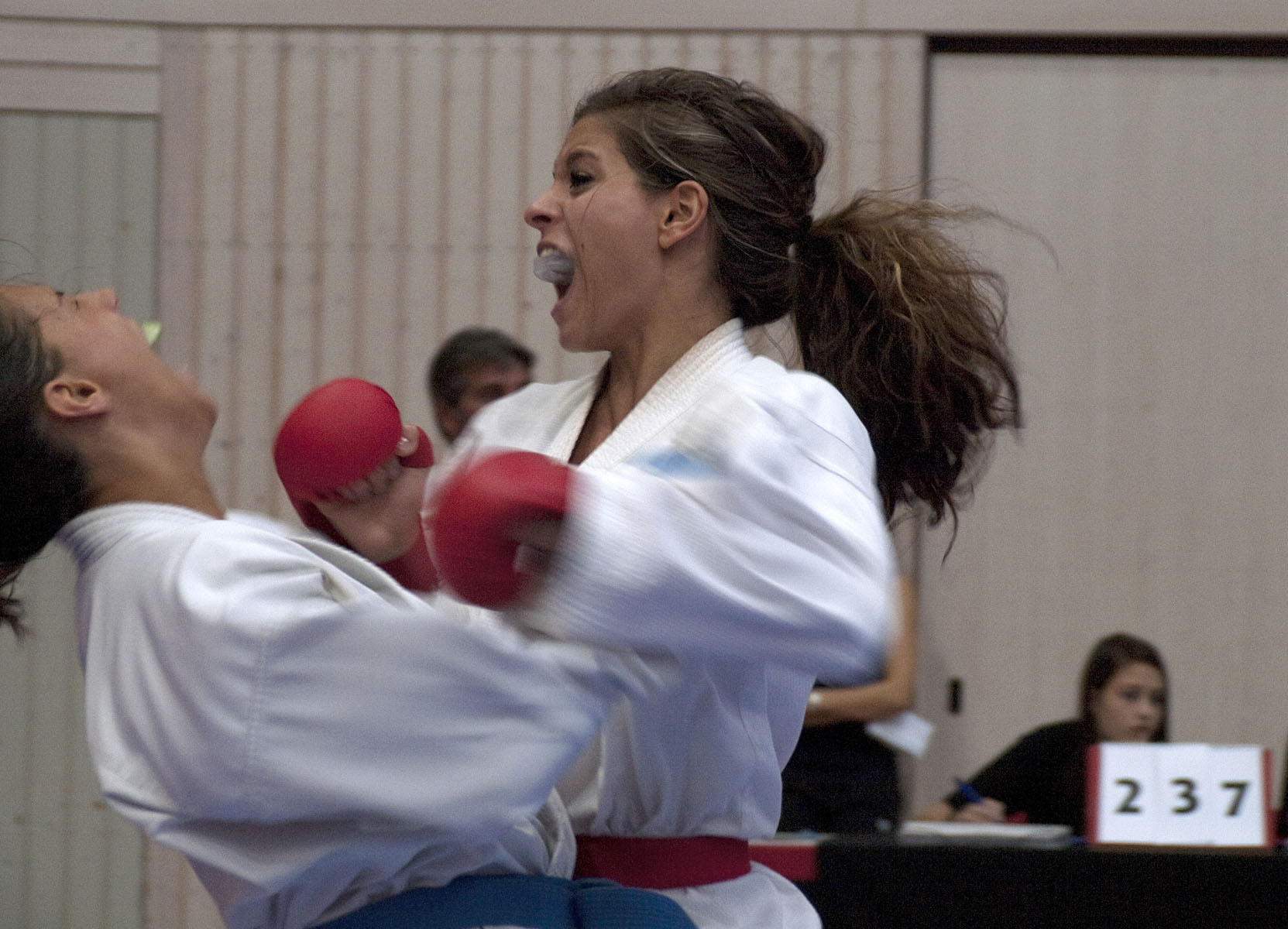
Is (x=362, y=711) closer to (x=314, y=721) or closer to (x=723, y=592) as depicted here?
(x=314, y=721)

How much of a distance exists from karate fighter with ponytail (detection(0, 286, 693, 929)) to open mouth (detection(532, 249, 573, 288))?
38cm

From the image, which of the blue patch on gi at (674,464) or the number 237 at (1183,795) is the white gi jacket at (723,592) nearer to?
the blue patch on gi at (674,464)

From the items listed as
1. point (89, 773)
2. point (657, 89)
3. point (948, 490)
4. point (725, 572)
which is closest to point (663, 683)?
point (725, 572)

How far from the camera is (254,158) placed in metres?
3.91

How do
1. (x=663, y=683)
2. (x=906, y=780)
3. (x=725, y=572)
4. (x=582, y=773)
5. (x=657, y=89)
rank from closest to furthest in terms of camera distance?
1. (x=725, y=572)
2. (x=663, y=683)
3. (x=582, y=773)
4. (x=657, y=89)
5. (x=906, y=780)

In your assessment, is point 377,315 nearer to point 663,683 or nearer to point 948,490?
point 948,490

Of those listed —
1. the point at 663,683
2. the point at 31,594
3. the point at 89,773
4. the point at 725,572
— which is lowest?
the point at 89,773

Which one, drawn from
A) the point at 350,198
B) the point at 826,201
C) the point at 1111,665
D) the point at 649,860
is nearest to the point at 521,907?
the point at 649,860

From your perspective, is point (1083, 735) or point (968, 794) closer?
point (968, 794)

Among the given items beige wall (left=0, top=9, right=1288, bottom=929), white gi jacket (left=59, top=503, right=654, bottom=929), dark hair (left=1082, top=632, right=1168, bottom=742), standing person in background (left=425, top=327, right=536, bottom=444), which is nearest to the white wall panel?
beige wall (left=0, top=9, right=1288, bottom=929)

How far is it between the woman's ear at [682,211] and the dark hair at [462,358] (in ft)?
5.27

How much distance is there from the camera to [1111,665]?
284 cm

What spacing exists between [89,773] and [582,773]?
2.96m

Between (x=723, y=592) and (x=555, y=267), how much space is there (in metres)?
0.58
